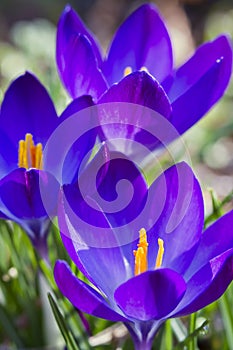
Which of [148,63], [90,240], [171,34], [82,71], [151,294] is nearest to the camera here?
[151,294]

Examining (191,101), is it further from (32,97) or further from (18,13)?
(18,13)

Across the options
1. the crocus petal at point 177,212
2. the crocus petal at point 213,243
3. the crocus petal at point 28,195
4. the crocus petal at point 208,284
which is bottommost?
the crocus petal at point 208,284

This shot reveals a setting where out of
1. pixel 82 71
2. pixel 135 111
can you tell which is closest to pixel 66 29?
pixel 82 71

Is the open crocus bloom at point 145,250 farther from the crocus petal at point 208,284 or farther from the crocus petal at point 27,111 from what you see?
the crocus petal at point 27,111

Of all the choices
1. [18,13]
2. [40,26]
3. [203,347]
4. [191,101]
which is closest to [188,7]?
[18,13]

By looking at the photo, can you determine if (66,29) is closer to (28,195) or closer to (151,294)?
(28,195)

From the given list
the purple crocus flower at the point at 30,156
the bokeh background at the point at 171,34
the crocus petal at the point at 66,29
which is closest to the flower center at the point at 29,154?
the purple crocus flower at the point at 30,156

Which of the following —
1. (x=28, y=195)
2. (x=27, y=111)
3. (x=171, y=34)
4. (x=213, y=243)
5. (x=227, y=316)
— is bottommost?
(x=227, y=316)
